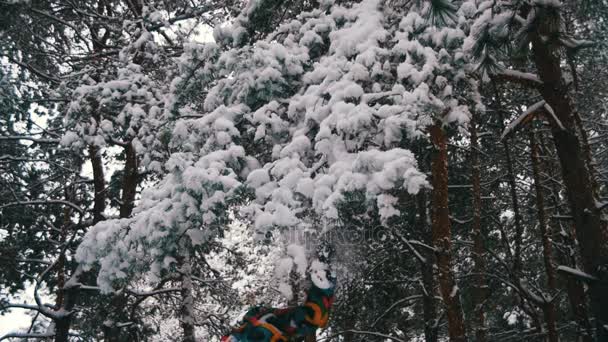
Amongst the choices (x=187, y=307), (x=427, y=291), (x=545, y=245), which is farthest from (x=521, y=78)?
(x=187, y=307)

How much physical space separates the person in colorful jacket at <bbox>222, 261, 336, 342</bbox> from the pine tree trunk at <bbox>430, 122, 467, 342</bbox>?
2614 millimetres

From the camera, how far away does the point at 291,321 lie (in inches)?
198

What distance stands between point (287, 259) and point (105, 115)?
555cm

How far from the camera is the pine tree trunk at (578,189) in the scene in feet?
17.4

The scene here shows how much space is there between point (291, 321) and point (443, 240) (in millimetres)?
3036

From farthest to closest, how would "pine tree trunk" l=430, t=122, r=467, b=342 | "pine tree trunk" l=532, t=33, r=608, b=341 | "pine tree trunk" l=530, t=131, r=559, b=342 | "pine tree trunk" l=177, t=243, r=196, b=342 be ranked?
"pine tree trunk" l=177, t=243, r=196, b=342 → "pine tree trunk" l=530, t=131, r=559, b=342 → "pine tree trunk" l=430, t=122, r=467, b=342 → "pine tree trunk" l=532, t=33, r=608, b=341

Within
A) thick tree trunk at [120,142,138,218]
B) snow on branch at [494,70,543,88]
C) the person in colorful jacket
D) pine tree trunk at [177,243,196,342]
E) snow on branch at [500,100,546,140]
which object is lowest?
the person in colorful jacket

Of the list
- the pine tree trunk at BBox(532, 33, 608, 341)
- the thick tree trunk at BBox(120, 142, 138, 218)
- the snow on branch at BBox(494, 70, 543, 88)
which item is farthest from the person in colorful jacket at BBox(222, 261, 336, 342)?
the thick tree trunk at BBox(120, 142, 138, 218)

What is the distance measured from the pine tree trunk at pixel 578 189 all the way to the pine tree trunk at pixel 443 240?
4.94 ft

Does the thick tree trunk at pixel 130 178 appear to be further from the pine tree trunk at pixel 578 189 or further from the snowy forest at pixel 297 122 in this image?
the pine tree trunk at pixel 578 189

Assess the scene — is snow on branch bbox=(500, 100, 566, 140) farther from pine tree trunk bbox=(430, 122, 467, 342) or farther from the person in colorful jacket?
the person in colorful jacket

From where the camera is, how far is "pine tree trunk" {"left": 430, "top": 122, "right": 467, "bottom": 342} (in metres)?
6.99

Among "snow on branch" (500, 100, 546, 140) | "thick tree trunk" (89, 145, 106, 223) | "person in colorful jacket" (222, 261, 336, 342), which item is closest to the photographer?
"person in colorful jacket" (222, 261, 336, 342)

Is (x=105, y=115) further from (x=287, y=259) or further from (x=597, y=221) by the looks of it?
(x=597, y=221)
